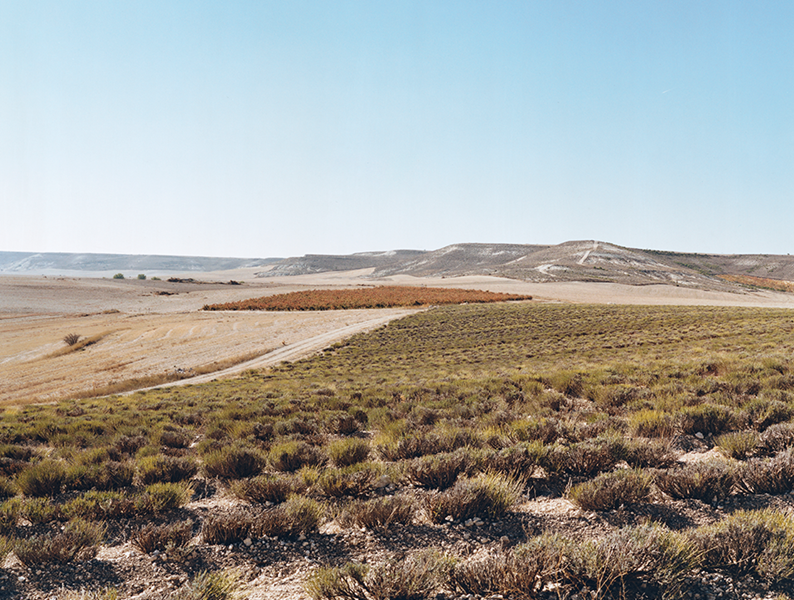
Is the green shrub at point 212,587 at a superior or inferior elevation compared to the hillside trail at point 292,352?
superior

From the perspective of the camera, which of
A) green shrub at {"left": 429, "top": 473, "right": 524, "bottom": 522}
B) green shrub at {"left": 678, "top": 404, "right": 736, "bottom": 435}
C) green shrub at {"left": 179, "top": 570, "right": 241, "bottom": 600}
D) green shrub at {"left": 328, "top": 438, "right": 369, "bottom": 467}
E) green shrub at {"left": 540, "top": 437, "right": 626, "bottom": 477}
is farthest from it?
green shrub at {"left": 678, "top": 404, "right": 736, "bottom": 435}

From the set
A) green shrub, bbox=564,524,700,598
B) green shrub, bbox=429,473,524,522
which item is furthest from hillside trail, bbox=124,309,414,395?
green shrub, bbox=564,524,700,598

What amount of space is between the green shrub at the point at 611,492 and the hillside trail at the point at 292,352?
16.6m

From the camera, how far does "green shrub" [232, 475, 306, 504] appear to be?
4480 mm

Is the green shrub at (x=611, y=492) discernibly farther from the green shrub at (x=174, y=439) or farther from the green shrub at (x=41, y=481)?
the green shrub at (x=174, y=439)

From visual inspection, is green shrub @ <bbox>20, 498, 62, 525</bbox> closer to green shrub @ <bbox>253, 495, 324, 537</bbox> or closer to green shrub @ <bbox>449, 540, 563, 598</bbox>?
green shrub @ <bbox>253, 495, 324, 537</bbox>

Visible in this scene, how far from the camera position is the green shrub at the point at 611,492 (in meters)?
3.83

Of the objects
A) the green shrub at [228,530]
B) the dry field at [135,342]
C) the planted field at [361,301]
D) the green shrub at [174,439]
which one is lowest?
the dry field at [135,342]

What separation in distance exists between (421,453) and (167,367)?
19.2 meters

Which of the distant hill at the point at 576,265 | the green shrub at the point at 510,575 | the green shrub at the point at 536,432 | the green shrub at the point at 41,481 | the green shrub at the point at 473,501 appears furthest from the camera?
the distant hill at the point at 576,265

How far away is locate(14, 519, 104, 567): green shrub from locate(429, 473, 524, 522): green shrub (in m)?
2.97

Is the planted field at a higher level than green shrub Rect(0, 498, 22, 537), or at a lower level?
lower

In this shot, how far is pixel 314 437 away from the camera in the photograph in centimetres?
733

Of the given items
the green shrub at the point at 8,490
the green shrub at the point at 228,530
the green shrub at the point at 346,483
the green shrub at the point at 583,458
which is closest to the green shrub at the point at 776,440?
the green shrub at the point at 583,458
